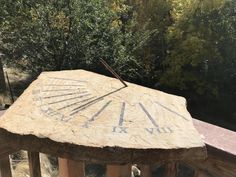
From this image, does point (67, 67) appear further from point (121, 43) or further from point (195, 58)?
point (195, 58)

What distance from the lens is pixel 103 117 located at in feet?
6.16

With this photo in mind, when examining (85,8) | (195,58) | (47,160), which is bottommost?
(47,160)

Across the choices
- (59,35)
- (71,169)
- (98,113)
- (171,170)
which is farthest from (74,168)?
(59,35)

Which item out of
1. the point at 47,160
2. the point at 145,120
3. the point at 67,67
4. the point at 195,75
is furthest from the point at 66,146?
the point at 195,75

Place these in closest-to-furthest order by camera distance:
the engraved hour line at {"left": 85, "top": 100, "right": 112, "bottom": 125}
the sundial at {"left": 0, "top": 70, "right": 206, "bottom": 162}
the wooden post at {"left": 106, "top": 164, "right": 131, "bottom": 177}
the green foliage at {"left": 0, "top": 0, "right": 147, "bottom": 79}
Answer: the sundial at {"left": 0, "top": 70, "right": 206, "bottom": 162} < the engraved hour line at {"left": 85, "top": 100, "right": 112, "bottom": 125} < the wooden post at {"left": 106, "top": 164, "right": 131, "bottom": 177} < the green foliage at {"left": 0, "top": 0, "right": 147, "bottom": 79}

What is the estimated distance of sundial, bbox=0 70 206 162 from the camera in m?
1.67

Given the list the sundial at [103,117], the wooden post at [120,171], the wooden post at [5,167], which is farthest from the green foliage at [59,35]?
the wooden post at [120,171]

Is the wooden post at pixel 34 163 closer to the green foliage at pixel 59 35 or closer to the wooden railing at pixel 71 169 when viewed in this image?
the wooden railing at pixel 71 169

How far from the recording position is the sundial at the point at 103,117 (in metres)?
1.67

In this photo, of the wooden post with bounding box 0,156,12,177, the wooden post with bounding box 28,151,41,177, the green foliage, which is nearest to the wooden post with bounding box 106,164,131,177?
the wooden post with bounding box 28,151,41,177

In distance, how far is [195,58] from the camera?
13023 mm

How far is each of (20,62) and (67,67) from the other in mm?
2020

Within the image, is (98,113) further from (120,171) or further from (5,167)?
(5,167)

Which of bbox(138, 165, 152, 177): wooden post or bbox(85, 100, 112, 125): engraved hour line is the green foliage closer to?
bbox(85, 100, 112, 125): engraved hour line
